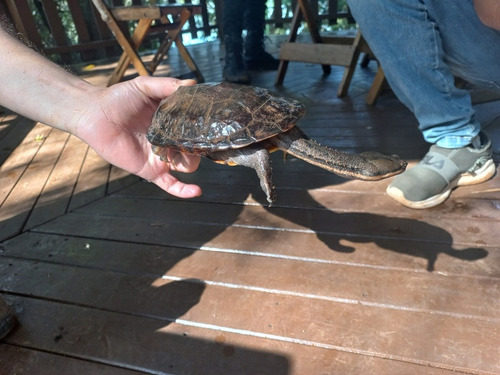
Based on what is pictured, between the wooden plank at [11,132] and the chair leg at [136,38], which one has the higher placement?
the chair leg at [136,38]

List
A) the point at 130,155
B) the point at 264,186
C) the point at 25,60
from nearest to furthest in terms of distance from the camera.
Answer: the point at 264,186 < the point at 25,60 < the point at 130,155

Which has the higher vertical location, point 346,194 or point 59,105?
point 59,105

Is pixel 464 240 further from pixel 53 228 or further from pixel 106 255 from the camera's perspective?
pixel 53 228

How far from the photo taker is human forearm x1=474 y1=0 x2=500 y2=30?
4.71ft

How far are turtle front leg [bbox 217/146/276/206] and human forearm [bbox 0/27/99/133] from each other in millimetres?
753

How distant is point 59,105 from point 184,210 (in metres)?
0.92

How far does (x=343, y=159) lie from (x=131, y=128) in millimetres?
1160

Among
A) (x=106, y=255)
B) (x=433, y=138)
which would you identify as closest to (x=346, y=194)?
(x=433, y=138)

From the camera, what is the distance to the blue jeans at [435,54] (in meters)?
1.92

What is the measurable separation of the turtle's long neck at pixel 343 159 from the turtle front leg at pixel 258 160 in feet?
0.31

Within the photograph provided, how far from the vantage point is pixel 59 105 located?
1.71 metres

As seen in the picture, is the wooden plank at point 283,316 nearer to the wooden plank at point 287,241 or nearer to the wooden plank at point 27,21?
the wooden plank at point 287,241

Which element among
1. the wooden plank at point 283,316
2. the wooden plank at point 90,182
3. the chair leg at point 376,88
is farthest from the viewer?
the chair leg at point 376,88

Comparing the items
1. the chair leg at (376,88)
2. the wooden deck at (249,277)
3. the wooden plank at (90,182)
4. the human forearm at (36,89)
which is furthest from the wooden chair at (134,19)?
the human forearm at (36,89)
